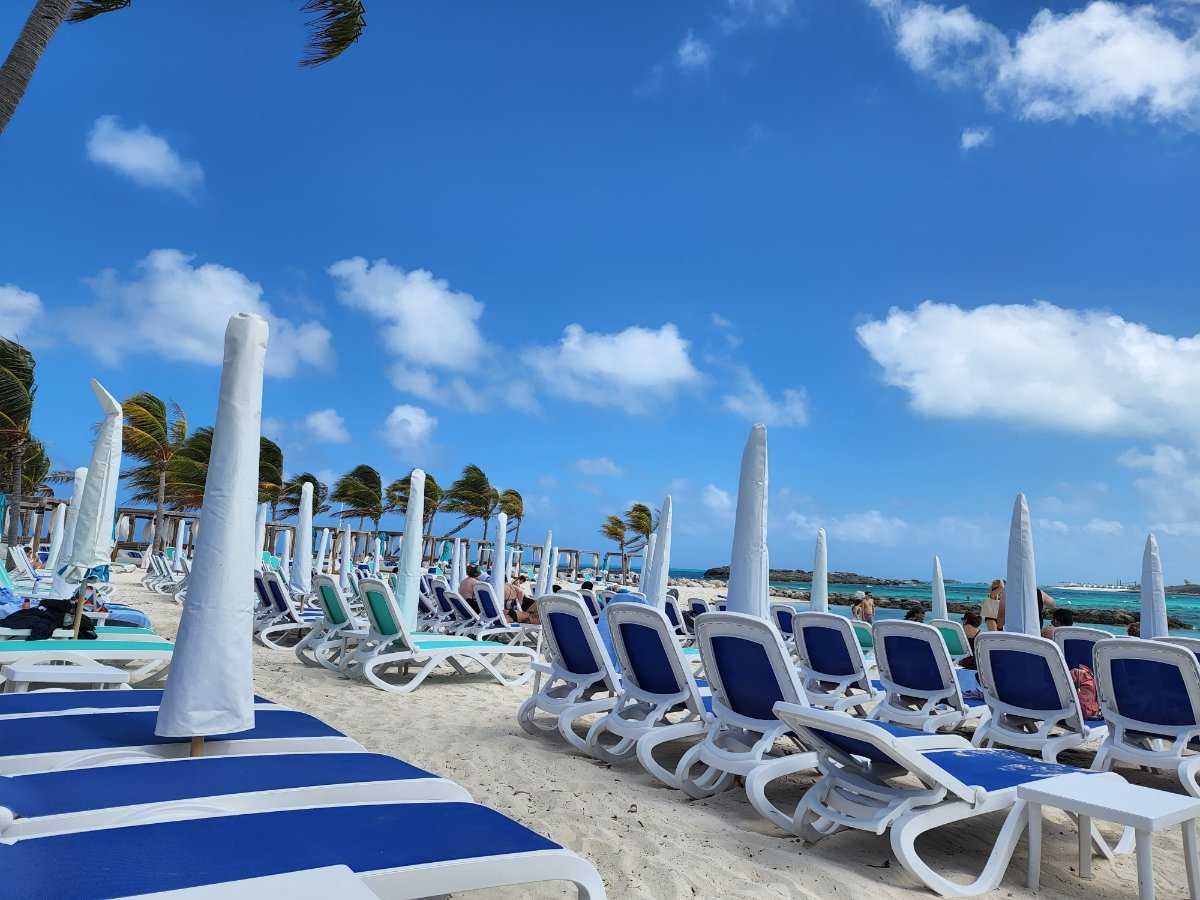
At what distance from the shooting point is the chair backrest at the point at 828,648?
5625 millimetres

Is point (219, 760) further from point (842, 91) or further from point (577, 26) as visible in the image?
point (577, 26)

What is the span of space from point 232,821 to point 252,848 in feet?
0.70

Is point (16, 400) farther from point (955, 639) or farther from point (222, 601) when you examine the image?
point (955, 639)

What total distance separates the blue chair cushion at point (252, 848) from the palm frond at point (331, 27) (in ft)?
24.0

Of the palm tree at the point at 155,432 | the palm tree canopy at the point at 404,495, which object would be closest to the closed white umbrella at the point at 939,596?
the palm tree at the point at 155,432

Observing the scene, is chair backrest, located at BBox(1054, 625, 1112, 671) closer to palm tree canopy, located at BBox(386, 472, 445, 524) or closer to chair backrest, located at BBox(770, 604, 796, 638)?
chair backrest, located at BBox(770, 604, 796, 638)

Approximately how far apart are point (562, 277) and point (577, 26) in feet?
52.2

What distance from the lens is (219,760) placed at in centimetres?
253

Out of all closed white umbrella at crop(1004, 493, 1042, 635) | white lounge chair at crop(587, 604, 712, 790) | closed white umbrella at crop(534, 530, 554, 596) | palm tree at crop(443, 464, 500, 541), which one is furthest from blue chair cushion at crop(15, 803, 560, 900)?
palm tree at crop(443, 464, 500, 541)

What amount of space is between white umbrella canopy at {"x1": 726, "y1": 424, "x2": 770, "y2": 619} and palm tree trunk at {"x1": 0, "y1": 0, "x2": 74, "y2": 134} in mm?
5514

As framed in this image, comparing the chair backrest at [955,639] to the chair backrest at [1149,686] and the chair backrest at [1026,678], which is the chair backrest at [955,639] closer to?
the chair backrest at [1026,678]

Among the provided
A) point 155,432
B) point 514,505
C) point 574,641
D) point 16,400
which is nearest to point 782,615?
point 574,641

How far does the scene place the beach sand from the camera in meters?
2.85

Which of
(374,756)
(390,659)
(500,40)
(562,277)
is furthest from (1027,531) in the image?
(562,277)
